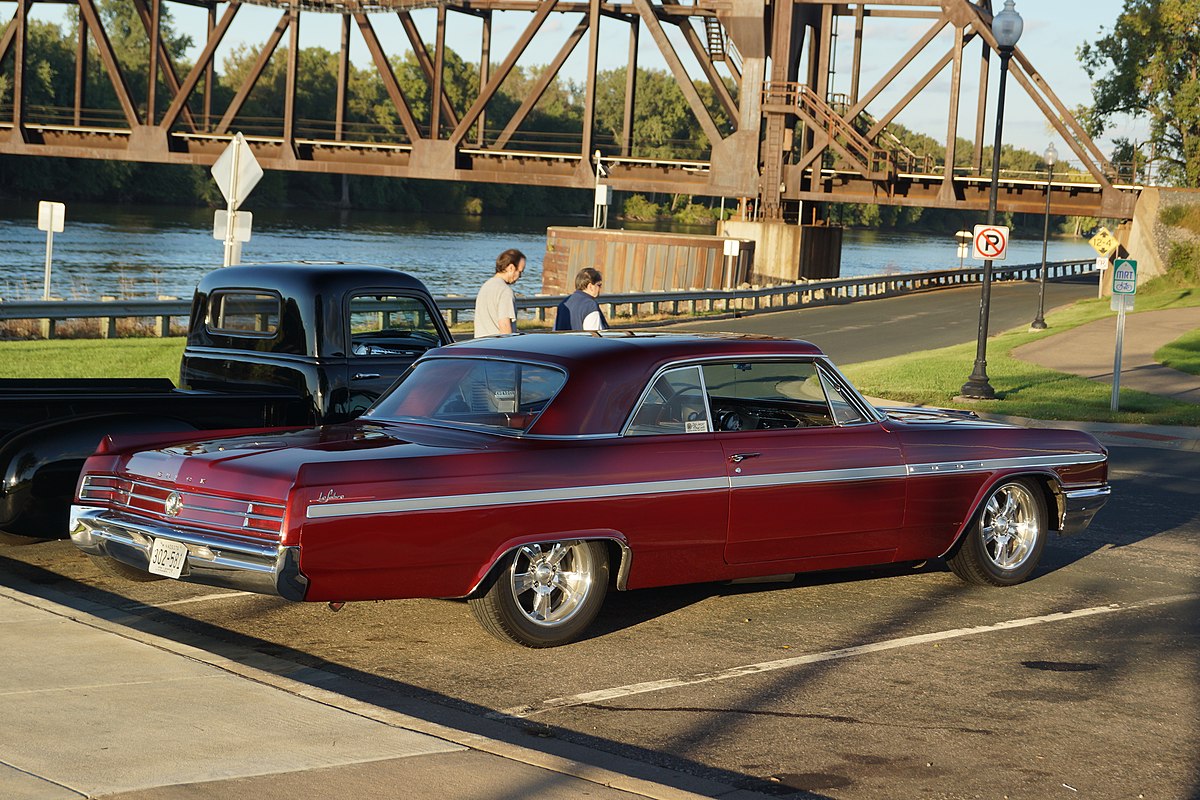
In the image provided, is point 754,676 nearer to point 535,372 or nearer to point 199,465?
point 535,372

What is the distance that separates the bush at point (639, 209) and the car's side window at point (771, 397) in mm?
120753

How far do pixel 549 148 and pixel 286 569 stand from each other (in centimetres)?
12790

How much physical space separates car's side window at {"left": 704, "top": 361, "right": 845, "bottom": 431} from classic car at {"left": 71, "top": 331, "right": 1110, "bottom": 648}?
0.05ft

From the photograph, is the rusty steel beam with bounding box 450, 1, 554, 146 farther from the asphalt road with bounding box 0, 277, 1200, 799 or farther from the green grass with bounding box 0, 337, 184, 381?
the asphalt road with bounding box 0, 277, 1200, 799

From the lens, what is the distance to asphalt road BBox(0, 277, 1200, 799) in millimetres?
5930

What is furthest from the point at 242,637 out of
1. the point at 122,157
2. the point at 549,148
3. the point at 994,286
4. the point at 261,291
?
the point at 549,148

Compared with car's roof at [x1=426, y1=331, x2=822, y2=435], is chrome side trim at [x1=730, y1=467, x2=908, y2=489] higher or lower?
lower

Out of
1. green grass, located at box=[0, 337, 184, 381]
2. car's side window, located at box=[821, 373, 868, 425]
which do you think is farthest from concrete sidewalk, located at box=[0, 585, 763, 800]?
green grass, located at box=[0, 337, 184, 381]

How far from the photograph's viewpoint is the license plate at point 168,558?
688 cm

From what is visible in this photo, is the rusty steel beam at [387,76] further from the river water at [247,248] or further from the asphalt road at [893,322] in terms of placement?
the asphalt road at [893,322]

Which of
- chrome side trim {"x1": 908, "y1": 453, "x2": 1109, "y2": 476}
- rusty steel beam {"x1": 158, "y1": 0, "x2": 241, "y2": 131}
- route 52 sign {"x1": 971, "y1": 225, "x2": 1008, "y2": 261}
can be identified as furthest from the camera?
rusty steel beam {"x1": 158, "y1": 0, "x2": 241, "y2": 131}

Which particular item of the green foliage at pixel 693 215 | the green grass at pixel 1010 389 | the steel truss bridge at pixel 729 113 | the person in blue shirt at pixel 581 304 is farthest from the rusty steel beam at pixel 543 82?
the green foliage at pixel 693 215

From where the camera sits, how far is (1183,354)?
28594 mm

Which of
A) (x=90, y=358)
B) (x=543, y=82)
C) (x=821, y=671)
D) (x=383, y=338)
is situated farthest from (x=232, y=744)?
(x=543, y=82)
